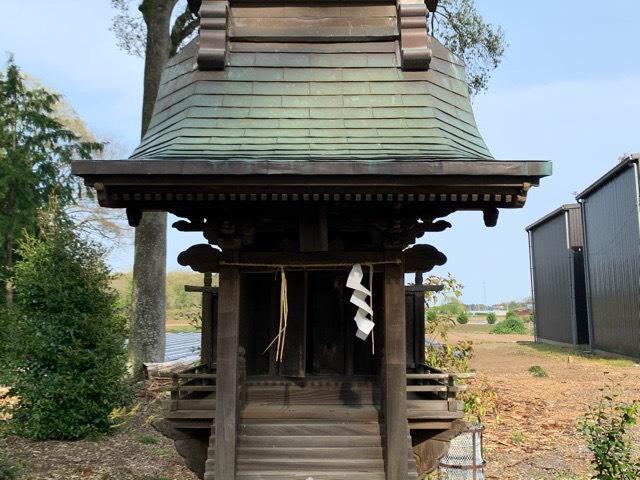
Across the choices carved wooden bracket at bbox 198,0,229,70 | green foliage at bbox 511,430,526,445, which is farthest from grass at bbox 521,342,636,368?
carved wooden bracket at bbox 198,0,229,70

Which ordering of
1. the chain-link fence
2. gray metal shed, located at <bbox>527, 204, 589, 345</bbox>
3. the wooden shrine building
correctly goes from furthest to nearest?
gray metal shed, located at <bbox>527, 204, 589, 345</bbox> < the chain-link fence < the wooden shrine building

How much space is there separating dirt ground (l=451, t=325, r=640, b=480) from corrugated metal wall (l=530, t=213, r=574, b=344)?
523 centimetres

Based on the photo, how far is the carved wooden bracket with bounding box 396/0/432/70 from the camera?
207 inches

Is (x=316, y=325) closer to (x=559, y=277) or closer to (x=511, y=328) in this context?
(x=559, y=277)

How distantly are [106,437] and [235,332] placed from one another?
691 centimetres

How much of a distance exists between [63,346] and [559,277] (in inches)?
916

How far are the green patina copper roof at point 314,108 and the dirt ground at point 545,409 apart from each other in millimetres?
5048

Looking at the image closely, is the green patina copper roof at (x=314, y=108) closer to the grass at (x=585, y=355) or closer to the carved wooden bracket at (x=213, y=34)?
the carved wooden bracket at (x=213, y=34)

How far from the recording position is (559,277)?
27.1 m

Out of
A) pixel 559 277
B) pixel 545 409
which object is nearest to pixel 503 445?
pixel 545 409

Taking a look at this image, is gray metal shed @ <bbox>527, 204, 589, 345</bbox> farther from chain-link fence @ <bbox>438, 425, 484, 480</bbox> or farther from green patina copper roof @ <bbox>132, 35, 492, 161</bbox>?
green patina copper roof @ <bbox>132, 35, 492, 161</bbox>

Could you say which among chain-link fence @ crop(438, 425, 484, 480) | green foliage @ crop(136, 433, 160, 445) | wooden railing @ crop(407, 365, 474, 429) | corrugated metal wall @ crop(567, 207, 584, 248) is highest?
corrugated metal wall @ crop(567, 207, 584, 248)

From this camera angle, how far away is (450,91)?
18.3 feet

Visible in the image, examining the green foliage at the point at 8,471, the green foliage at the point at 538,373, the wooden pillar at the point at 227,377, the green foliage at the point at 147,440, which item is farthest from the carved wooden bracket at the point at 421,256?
the green foliage at the point at 538,373
